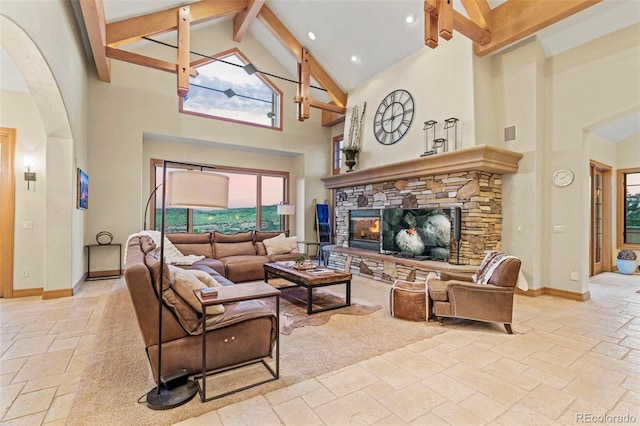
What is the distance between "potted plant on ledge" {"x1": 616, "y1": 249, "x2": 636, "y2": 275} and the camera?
662cm

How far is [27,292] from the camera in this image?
4621mm

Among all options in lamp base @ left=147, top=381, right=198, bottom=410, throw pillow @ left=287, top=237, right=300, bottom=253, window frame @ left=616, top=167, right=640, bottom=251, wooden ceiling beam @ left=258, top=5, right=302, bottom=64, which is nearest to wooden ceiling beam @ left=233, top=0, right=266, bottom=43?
wooden ceiling beam @ left=258, top=5, right=302, bottom=64

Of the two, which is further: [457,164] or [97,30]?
[457,164]

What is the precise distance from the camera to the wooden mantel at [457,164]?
178 inches

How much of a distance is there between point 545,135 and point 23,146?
8261 mm

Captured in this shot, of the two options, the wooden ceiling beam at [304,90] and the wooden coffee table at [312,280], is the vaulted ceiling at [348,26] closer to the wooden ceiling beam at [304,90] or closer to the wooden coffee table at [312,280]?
the wooden ceiling beam at [304,90]

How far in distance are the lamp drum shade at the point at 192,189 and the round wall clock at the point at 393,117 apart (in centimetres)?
491

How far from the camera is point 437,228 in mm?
5344

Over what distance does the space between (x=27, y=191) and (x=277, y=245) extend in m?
4.17

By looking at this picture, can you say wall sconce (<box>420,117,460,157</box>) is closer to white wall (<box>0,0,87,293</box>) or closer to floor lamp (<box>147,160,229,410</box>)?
floor lamp (<box>147,160,229,410</box>)

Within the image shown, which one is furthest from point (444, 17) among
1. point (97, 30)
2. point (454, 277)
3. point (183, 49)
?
point (97, 30)

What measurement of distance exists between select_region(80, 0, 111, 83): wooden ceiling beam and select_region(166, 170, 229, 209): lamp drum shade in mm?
3731

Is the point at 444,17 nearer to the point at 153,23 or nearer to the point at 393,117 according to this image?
the point at 393,117

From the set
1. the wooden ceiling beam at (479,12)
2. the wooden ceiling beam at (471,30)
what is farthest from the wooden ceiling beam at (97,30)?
the wooden ceiling beam at (479,12)
